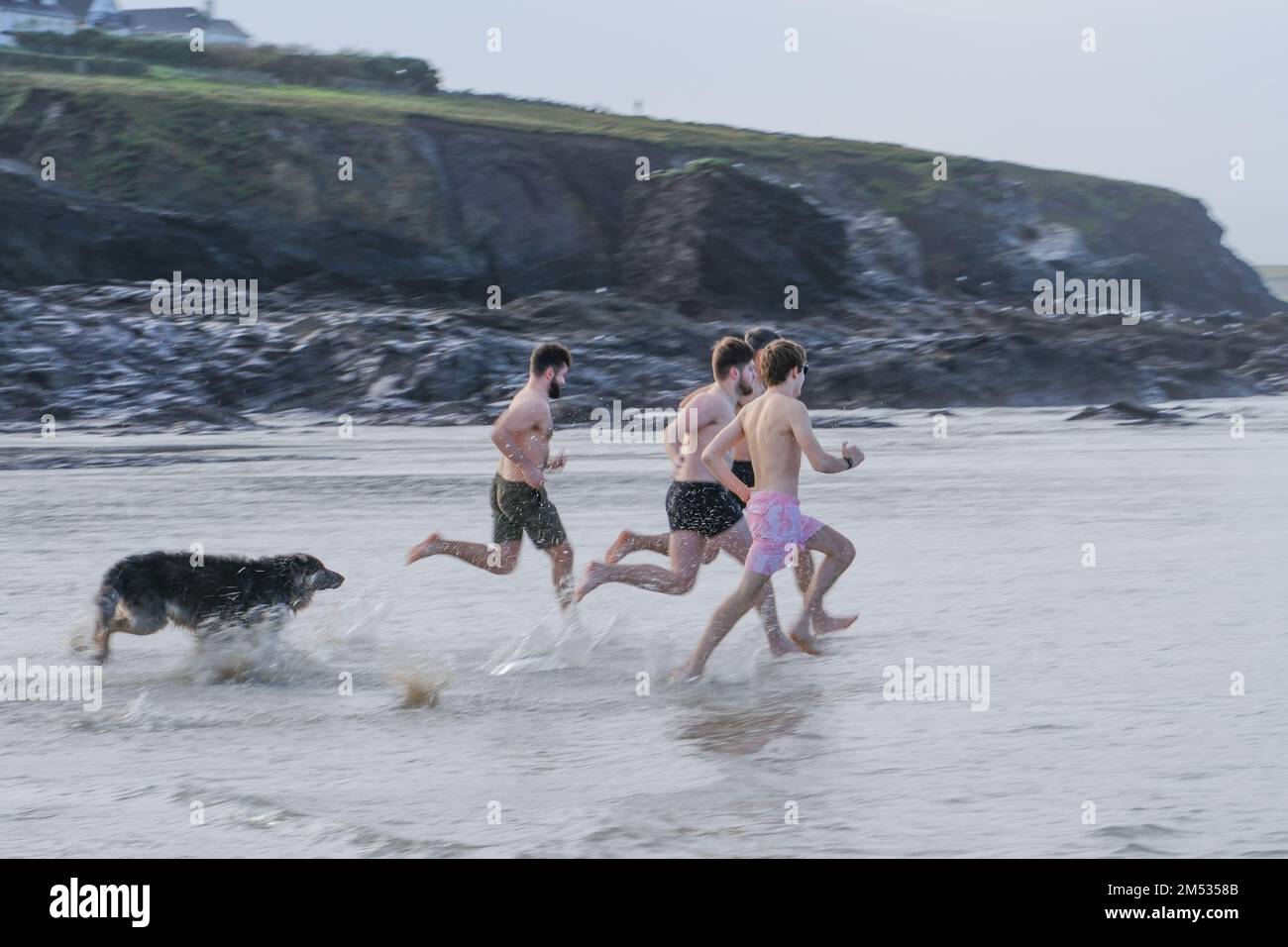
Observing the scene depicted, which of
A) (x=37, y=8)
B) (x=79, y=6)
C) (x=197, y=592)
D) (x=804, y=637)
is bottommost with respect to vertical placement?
(x=804, y=637)

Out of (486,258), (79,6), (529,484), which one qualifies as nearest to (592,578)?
(529,484)

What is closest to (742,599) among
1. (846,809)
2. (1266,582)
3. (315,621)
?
(846,809)

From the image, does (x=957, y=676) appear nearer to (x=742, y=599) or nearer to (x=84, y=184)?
(x=742, y=599)

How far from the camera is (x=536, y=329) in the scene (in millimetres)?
42469

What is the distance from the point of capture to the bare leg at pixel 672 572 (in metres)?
8.86

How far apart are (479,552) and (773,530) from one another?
2308 mm

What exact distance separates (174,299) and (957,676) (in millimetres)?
38489

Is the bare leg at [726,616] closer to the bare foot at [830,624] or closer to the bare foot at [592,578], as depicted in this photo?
the bare foot at [592,578]

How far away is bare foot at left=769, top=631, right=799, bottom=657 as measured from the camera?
890 cm

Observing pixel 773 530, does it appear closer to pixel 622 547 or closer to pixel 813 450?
pixel 813 450

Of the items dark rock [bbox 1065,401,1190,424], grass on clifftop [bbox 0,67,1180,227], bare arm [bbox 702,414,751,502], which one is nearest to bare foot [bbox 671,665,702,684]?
bare arm [bbox 702,414,751,502]

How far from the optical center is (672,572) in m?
8.88

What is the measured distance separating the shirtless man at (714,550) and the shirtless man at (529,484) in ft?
1.26

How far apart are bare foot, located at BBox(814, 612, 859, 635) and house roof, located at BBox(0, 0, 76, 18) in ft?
306
